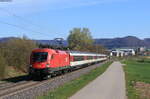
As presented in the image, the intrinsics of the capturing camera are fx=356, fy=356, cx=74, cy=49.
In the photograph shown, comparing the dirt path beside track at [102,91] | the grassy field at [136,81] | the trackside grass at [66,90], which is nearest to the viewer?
the trackside grass at [66,90]

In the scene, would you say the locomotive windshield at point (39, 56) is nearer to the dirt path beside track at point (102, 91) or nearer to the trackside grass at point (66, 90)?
the trackside grass at point (66, 90)

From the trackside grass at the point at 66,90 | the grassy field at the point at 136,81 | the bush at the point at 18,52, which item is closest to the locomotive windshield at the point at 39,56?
the trackside grass at the point at 66,90

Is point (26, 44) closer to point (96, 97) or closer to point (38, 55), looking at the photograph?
point (38, 55)

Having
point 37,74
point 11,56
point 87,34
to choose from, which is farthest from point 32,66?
point 87,34

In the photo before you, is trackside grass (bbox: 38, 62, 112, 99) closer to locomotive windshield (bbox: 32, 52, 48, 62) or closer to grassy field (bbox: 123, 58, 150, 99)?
grassy field (bbox: 123, 58, 150, 99)

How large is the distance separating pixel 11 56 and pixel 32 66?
12.2 meters

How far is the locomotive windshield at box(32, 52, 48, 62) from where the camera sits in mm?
31781

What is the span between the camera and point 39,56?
105 feet

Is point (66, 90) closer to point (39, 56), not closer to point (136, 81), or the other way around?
point (39, 56)

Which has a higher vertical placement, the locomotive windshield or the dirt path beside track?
the locomotive windshield

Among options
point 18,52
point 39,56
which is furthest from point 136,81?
point 18,52

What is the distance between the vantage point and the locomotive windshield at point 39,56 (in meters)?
31.8

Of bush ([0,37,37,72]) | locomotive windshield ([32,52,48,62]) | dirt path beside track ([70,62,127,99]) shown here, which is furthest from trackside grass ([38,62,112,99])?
bush ([0,37,37,72])

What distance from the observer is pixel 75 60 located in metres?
51.8
